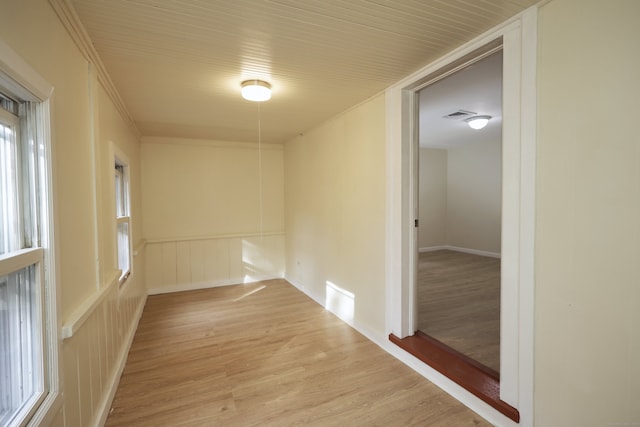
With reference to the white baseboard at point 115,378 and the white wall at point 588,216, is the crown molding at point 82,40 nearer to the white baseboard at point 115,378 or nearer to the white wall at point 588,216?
the white baseboard at point 115,378

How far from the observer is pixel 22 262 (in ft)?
3.39

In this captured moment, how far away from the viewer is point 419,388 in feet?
7.01

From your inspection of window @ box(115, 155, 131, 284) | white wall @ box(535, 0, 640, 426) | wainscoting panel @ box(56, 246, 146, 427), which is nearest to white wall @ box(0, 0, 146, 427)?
wainscoting panel @ box(56, 246, 146, 427)

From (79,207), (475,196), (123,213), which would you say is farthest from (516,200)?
(475,196)

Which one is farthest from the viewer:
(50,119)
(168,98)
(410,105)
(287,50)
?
(168,98)

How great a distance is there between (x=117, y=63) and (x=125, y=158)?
1192mm

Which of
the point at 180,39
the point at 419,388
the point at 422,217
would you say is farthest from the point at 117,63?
the point at 422,217

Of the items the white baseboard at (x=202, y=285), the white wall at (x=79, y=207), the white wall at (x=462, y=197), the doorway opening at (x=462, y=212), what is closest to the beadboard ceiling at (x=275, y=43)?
the white wall at (x=79, y=207)

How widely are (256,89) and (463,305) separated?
327cm

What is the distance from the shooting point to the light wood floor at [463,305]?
2572 millimetres

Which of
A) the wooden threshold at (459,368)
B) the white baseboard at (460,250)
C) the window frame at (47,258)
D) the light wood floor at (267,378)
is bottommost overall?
the light wood floor at (267,378)

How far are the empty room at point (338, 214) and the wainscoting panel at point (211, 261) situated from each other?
0.67 meters

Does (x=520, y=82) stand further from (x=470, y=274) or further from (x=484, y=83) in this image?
(x=470, y=274)

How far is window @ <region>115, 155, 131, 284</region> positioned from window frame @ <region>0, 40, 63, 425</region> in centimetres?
174
